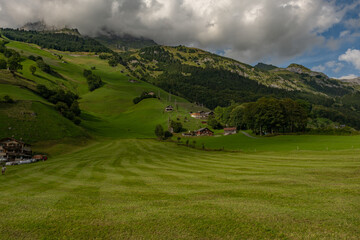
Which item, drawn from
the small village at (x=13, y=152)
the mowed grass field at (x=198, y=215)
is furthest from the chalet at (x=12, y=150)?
the mowed grass field at (x=198, y=215)

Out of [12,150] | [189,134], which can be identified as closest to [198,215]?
[12,150]

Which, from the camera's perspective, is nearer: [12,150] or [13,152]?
[13,152]

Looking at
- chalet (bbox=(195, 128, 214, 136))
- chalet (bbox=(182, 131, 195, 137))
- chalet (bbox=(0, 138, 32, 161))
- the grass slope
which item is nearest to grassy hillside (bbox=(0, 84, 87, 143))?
chalet (bbox=(0, 138, 32, 161))

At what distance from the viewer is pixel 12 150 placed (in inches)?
2598

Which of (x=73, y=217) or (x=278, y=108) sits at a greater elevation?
(x=278, y=108)

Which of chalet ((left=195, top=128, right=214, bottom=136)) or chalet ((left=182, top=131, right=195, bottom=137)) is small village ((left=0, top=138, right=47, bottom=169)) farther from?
chalet ((left=195, top=128, right=214, bottom=136))

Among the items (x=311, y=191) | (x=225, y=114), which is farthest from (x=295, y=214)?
(x=225, y=114)

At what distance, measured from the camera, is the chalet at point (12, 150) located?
65.4m

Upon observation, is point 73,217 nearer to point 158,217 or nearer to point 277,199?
point 158,217

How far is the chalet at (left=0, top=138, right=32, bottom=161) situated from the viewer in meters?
65.4

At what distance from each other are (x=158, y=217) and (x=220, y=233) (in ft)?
11.3

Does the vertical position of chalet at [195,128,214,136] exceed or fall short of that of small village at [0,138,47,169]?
it exceeds it

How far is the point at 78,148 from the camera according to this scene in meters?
79.6

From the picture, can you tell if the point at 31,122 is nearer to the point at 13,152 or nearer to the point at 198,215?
the point at 13,152
